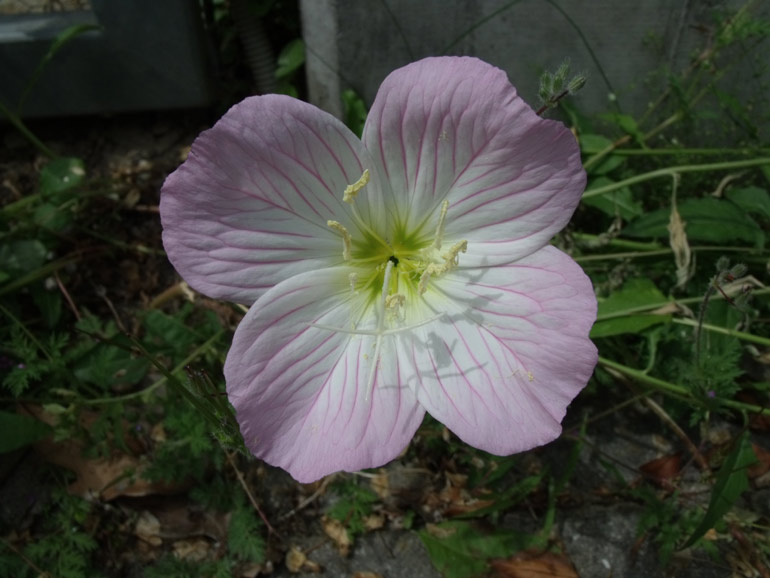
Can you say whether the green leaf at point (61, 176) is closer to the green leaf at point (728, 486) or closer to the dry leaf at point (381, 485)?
the dry leaf at point (381, 485)

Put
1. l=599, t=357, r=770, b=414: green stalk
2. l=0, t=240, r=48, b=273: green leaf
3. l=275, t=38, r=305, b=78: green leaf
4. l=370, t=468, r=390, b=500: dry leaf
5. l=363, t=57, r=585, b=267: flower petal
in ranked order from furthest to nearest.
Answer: l=275, t=38, r=305, b=78: green leaf → l=0, t=240, r=48, b=273: green leaf → l=370, t=468, r=390, b=500: dry leaf → l=599, t=357, r=770, b=414: green stalk → l=363, t=57, r=585, b=267: flower petal

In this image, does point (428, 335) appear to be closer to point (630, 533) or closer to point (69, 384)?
point (630, 533)

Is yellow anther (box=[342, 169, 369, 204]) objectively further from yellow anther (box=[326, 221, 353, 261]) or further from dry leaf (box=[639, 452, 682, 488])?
dry leaf (box=[639, 452, 682, 488])

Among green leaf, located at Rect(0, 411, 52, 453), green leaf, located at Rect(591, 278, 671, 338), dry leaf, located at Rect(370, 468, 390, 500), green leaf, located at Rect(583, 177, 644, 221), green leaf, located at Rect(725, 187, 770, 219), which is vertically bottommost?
dry leaf, located at Rect(370, 468, 390, 500)

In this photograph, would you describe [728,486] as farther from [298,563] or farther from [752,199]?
[298,563]

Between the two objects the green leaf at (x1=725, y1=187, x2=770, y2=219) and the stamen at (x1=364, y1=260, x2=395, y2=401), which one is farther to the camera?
the green leaf at (x1=725, y1=187, x2=770, y2=219)

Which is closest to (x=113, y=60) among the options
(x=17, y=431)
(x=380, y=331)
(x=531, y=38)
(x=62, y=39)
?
(x=62, y=39)

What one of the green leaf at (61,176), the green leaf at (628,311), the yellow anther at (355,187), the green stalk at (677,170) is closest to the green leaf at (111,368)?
the green leaf at (61,176)

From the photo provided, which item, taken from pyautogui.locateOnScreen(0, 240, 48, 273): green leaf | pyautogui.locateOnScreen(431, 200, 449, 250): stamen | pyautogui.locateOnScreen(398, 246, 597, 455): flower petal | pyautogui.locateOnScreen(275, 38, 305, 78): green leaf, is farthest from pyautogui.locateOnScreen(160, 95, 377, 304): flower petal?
pyautogui.locateOnScreen(275, 38, 305, 78): green leaf
